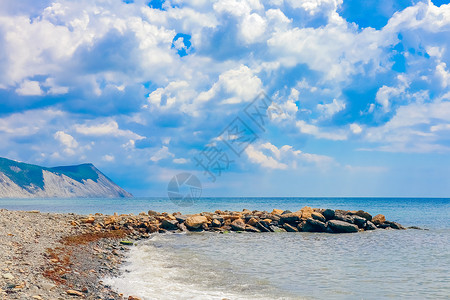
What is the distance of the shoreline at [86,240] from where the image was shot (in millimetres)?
10570

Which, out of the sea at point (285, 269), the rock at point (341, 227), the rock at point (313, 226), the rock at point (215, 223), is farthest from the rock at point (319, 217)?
the rock at point (215, 223)

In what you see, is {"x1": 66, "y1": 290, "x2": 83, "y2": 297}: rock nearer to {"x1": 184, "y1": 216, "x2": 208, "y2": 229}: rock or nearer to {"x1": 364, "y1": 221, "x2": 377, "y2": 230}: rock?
{"x1": 184, "y1": 216, "x2": 208, "y2": 229}: rock

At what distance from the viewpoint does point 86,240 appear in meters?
21.8

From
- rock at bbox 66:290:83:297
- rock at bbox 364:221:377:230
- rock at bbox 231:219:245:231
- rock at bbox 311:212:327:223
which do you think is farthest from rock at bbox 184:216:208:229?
rock at bbox 66:290:83:297

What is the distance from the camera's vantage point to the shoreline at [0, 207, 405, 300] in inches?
416

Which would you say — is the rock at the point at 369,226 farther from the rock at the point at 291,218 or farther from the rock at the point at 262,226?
the rock at the point at 262,226

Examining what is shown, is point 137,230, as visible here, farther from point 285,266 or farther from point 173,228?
point 285,266

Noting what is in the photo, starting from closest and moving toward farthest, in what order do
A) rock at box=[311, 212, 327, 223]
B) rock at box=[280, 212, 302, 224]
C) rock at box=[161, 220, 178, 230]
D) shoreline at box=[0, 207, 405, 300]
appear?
shoreline at box=[0, 207, 405, 300] < rock at box=[161, 220, 178, 230] < rock at box=[311, 212, 327, 223] < rock at box=[280, 212, 302, 224]

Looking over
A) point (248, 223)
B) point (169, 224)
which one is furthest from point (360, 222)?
point (169, 224)

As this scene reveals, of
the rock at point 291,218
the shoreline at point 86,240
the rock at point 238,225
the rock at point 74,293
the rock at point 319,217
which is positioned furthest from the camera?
the rock at point 291,218

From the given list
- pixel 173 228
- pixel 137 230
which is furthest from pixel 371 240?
pixel 137 230

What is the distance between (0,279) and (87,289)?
7.66 feet

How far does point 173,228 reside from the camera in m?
32.7

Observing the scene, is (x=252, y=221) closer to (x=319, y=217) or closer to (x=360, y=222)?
(x=319, y=217)
